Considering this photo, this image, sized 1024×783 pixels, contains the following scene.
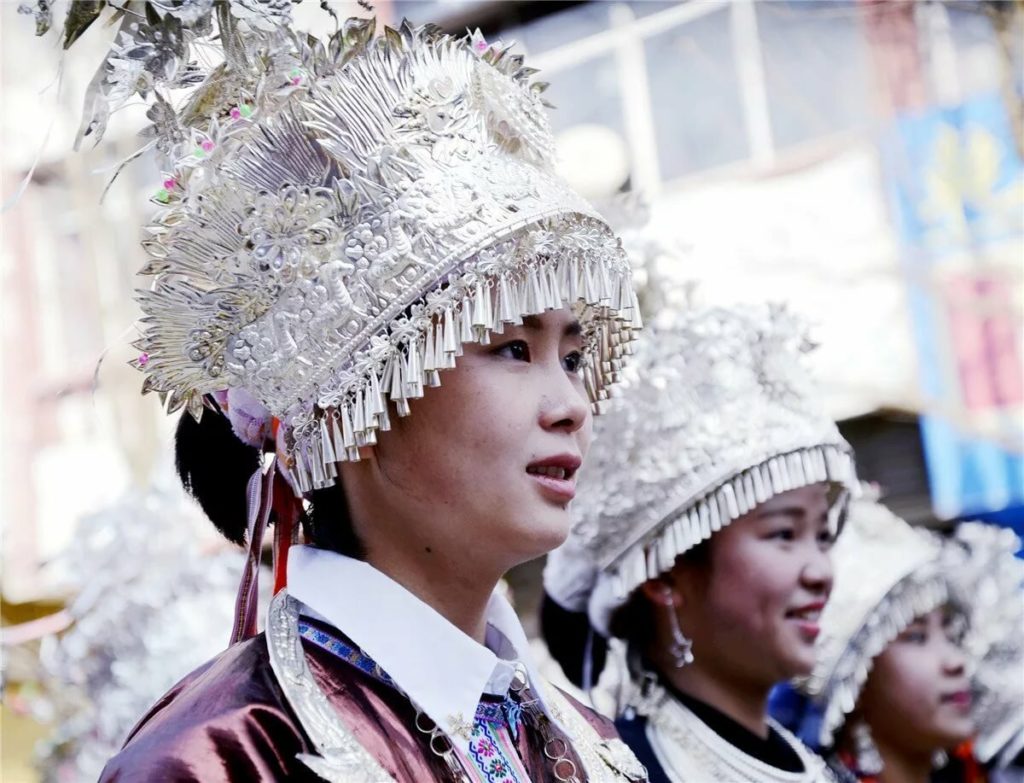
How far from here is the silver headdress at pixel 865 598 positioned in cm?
410

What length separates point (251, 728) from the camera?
1.80 m

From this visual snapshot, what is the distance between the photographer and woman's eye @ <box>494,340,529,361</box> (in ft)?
6.85

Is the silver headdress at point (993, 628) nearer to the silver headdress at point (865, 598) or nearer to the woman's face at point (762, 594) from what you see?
the silver headdress at point (865, 598)

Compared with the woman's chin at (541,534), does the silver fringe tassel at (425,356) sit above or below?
above

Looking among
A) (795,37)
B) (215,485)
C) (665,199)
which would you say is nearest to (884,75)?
(795,37)

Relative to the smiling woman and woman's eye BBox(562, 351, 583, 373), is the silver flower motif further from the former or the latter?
the smiling woman

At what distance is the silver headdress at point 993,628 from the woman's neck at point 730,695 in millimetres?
1373

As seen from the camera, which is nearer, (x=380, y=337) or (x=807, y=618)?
(x=380, y=337)

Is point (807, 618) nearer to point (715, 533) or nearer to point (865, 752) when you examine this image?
point (715, 533)

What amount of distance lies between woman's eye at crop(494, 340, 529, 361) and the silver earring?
1350 mm

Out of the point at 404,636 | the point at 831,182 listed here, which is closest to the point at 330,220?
the point at 404,636

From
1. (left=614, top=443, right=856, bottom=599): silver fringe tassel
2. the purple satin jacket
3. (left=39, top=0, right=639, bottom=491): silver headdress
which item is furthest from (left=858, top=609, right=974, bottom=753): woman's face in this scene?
the purple satin jacket

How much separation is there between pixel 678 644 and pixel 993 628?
65.2 inches

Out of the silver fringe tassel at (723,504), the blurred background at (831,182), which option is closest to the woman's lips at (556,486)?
the silver fringe tassel at (723,504)
